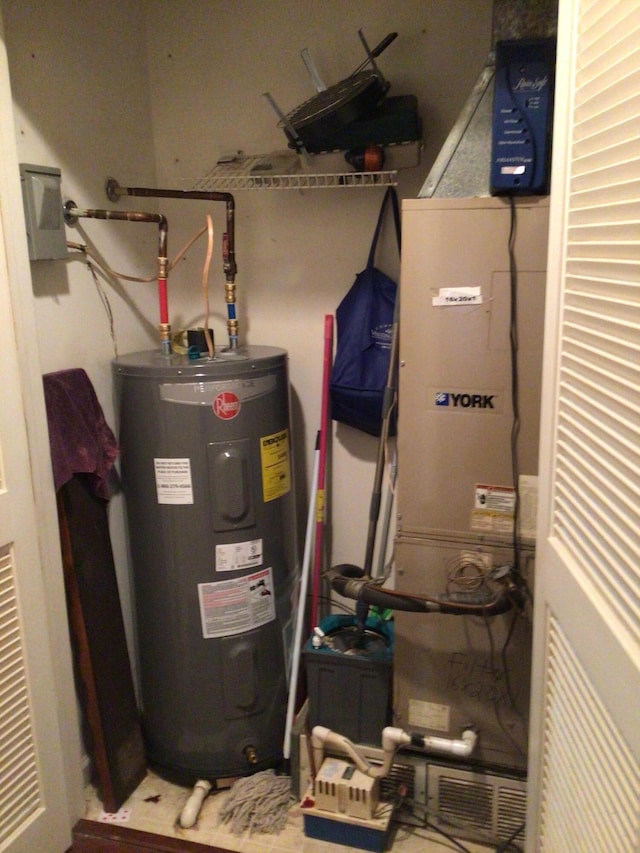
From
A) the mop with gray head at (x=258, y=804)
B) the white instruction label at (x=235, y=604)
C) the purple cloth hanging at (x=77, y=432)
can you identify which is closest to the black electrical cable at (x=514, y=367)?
the white instruction label at (x=235, y=604)

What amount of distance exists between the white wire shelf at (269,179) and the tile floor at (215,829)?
70.1 inches

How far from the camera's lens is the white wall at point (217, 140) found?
183 centimetres

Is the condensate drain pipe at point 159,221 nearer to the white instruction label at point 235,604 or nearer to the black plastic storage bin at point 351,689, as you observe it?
the white instruction label at point 235,604

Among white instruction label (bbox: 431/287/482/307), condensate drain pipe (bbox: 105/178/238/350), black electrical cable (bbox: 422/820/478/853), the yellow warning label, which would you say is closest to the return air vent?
black electrical cable (bbox: 422/820/478/853)

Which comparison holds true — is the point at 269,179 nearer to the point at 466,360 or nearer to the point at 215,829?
the point at 466,360

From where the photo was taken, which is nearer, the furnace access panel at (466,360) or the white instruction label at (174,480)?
the furnace access panel at (466,360)

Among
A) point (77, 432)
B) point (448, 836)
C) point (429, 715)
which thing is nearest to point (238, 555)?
Result: point (77, 432)

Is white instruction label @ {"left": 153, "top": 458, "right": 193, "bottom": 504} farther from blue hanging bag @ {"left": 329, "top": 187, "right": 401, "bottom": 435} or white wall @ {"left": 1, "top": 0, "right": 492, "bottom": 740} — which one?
blue hanging bag @ {"left": 329, "top": 187, "right": 401, "bottom": 435}

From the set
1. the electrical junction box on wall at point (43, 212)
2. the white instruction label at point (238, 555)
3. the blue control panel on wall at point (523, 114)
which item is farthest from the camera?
the white instruction label at point (238, 555)

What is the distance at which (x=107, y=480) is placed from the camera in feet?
6.49

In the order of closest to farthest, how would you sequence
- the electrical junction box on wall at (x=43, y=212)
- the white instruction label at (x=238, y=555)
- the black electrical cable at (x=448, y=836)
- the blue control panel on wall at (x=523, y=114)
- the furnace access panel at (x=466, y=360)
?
the blue control panel on wall at (x=523, y=114)
the furnace access panel at (x=466, y=360)
the electrical junction box on wall at (x=43, y=212)
the black electrical cable at (x=448, y=836)
the white instruction label at (x=238, y=555)

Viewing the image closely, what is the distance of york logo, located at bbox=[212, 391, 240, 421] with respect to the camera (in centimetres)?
180

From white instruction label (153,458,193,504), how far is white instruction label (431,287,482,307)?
787 mm

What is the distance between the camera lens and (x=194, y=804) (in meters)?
1.91
